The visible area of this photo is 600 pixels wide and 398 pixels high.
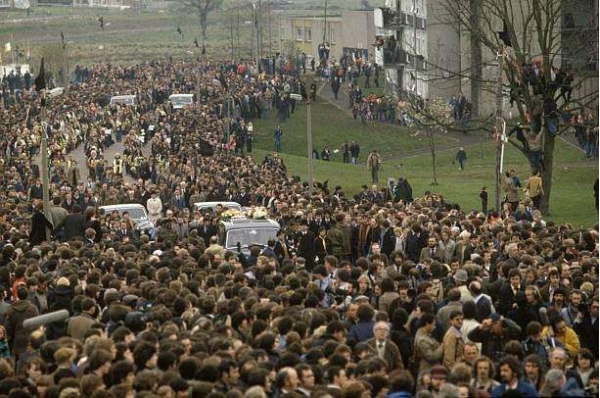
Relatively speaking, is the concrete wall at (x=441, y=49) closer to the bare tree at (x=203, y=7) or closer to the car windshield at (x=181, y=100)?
the car windshield at (x=181, y=100)

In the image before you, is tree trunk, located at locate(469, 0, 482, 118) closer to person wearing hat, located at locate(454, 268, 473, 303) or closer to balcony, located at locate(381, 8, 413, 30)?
balcony, located at locate(381, 8, 413, 30)

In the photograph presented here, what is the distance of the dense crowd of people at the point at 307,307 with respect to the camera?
672 inches

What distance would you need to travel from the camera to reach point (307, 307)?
21.7 m

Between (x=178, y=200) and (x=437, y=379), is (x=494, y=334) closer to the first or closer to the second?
(x=437, y=379)

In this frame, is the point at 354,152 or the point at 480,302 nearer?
the point at 480,302

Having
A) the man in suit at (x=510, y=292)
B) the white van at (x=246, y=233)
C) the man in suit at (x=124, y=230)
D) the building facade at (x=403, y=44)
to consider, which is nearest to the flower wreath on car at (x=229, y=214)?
the white van at (x=246, y=233)

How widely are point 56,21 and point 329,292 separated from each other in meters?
155

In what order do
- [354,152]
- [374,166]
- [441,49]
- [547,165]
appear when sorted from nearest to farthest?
[547,165] < [374,166] < [354,152] < [441,49]

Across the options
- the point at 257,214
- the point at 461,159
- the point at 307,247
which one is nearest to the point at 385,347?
the point at 307,247

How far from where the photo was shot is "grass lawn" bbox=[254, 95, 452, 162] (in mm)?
74312

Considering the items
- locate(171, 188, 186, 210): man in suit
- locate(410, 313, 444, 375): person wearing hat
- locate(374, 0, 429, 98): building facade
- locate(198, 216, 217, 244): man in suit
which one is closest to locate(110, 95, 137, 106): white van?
locate(374, 0, 429, 98): building facade

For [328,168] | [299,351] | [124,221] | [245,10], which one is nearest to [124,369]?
[299,351]

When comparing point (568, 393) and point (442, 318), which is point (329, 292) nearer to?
point (442, 318)

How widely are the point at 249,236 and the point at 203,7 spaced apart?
14220 centimetres
